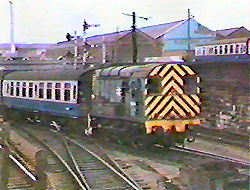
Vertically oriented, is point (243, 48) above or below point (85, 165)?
above

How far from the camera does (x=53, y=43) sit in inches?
117

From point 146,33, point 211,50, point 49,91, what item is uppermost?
point 146,33

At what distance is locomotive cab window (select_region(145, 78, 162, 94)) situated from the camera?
344cm

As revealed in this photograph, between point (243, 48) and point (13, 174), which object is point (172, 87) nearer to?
point (243, 48)

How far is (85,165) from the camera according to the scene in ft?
10.8

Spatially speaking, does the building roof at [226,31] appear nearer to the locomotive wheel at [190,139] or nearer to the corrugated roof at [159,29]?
the corrugated roof at [159,29]

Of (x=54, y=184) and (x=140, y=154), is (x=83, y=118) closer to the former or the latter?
(x=140, y=154)

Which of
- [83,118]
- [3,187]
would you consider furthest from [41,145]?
[3,187]

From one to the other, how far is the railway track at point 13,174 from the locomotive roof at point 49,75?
552 millimetres

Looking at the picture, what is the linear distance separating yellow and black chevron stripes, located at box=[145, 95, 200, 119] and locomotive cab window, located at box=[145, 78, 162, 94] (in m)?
0.06

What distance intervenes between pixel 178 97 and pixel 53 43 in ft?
3.31

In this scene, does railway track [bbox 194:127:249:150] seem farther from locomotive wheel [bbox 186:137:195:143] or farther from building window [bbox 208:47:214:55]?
building window [bbox 208:47:214:55]

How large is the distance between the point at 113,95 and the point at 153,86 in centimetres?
42

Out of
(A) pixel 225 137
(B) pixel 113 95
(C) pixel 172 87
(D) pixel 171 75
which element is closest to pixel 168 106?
(C) pixel 172 87
